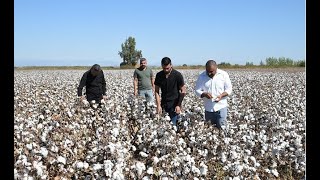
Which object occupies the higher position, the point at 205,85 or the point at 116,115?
the point at 205,85

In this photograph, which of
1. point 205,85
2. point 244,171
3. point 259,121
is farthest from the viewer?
point 259,121

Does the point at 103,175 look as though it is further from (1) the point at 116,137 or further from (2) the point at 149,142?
(2) the point at 149,142

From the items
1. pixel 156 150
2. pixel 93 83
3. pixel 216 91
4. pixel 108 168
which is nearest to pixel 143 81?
pixel 93 83

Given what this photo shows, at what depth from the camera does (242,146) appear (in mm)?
6078

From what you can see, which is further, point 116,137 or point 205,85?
point 205,85

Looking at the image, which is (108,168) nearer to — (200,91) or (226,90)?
(200,91)

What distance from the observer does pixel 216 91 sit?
23.5ft

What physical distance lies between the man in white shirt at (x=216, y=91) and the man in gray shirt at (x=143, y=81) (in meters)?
2.34

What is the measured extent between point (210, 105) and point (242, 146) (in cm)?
134

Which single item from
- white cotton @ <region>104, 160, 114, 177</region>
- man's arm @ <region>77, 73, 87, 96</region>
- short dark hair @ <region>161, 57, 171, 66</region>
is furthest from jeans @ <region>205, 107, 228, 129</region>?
white cotton @ <region>104, 160, 114, 177</region>

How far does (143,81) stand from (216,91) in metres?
2.66

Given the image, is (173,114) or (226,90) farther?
(173,114)
